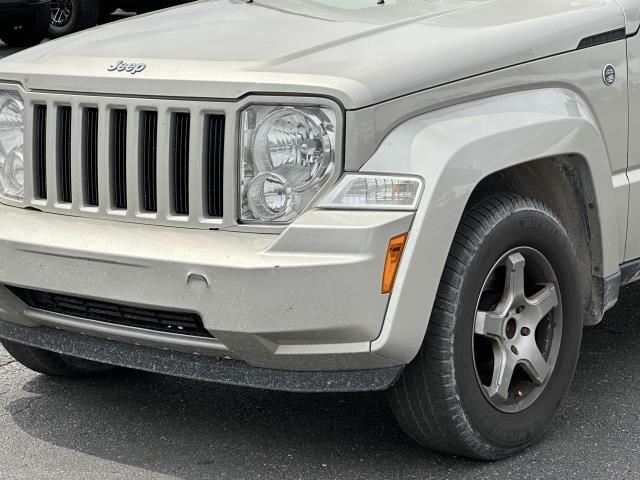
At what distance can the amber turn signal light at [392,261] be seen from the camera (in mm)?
3129

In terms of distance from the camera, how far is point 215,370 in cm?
Result: 337

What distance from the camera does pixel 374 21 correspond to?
12.2 feet

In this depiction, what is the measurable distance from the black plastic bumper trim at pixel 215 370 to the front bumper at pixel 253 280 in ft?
0.09

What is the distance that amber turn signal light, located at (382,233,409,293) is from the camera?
3.13 metres

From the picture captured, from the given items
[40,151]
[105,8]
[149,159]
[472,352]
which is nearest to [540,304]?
[472,352]

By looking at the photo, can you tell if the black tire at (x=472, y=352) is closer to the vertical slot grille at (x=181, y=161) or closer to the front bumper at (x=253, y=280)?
the front bumper at (x=253, y=280)

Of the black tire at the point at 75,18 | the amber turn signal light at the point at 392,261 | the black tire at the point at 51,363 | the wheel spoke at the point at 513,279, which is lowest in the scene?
the black tire at the point at 51,363

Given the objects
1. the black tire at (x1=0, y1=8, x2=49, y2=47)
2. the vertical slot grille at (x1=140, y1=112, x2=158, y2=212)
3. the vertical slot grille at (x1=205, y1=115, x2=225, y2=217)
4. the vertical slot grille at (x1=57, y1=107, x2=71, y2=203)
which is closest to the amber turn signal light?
the vertical slot grille at (x1=205, y1=115, x2=225, y2=217)

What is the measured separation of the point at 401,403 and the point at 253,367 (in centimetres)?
45

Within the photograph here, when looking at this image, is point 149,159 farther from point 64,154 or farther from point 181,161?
point 64,154

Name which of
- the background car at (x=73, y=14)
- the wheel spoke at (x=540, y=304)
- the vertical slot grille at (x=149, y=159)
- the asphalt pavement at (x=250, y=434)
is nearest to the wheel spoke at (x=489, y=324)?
the wheel spoke at (x=540, y=304)

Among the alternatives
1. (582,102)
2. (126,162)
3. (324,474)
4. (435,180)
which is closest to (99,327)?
(126,162)

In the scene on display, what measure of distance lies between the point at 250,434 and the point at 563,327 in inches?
40.6

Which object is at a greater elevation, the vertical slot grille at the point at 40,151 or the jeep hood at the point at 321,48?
the jeep hood at the point at 321,48
